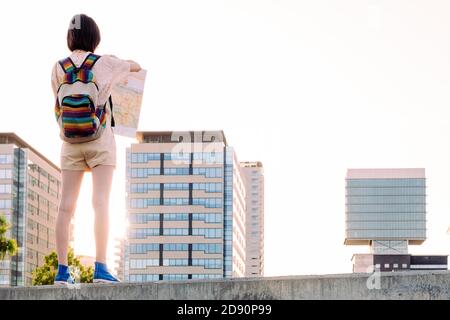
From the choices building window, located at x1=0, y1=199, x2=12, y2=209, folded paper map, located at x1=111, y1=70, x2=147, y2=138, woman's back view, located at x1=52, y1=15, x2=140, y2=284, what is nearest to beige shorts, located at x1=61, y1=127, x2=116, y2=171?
woman's back view, located at x1=52, y1=15, x2=140, y2=284

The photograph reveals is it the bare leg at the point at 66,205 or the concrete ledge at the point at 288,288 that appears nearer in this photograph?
the concrete ledge at the point at 288,288

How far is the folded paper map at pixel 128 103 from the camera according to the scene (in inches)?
313

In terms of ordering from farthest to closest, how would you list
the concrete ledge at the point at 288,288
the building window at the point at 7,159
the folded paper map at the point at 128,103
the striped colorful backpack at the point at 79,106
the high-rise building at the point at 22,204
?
the building window at the point at 7,159 < the high-rise building at the point at 22,204 < the folded paper map at the point at 128,103 < the striped colorful backpack at the point at 79,106 < the concrete ledge at the point at 288,288

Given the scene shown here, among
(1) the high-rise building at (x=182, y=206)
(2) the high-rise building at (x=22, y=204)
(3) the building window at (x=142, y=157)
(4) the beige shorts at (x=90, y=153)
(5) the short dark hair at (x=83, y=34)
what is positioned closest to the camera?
(4) the beige shorts at (x=90, y=153)

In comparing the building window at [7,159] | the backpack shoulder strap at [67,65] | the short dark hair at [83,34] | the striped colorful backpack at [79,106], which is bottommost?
the striped colorful backpack at [79,106]

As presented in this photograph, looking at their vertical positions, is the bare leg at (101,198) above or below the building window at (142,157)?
below

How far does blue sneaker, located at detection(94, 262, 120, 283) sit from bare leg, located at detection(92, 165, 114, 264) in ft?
0.81

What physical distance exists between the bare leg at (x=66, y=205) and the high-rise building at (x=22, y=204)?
6080 inches

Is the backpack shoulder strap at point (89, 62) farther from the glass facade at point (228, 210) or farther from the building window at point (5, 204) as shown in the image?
the glass facade at point (228, 210)

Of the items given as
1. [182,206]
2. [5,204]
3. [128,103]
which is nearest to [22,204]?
[5,204]

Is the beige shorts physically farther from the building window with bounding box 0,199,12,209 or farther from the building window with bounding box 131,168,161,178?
the building window with bounding box 131,168,161,178

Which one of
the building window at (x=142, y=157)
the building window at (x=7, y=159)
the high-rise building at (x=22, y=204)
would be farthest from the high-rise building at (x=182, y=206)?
the building window at (x=7, y=159)
